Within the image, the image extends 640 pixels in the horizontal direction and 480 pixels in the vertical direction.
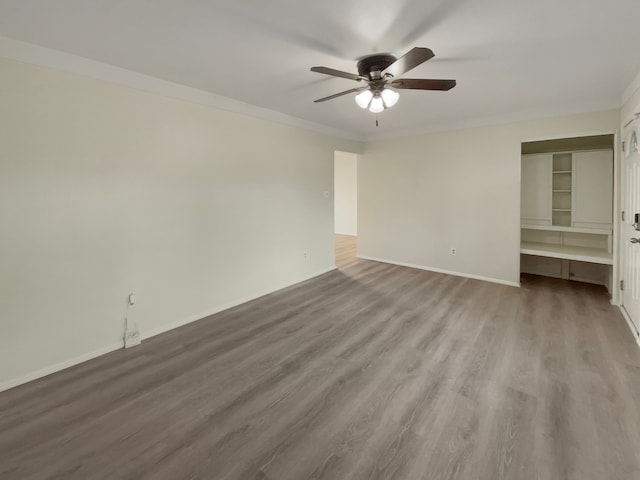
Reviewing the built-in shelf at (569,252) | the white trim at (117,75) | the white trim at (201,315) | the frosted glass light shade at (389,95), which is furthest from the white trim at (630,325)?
the white trim at (117,75)

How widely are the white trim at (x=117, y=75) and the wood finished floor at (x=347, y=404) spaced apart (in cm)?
243

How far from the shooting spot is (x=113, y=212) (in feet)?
8.99

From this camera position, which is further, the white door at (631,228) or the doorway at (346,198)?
the doorway at (346,198)

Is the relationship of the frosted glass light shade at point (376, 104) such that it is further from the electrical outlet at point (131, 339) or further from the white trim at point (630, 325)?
the white trim at point (630, 325)

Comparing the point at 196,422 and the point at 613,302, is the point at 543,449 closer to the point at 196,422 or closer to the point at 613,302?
the point at 196,422

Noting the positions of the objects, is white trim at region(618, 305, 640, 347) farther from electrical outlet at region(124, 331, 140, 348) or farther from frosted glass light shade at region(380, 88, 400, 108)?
electrical outlet at region(124, 331, 140, 348)

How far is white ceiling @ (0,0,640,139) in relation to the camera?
1.85 metres

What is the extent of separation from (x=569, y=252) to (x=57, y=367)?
19.9ft

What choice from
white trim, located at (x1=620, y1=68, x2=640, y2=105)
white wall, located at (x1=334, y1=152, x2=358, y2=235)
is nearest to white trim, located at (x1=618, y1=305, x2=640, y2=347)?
white trim, located at (x1=620, y1=68, x2=640, y2=105)

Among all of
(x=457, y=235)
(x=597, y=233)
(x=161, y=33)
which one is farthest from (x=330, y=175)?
(x=597, y=233)

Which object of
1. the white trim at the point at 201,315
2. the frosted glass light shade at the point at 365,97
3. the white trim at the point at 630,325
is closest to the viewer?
the frosted glass light shade at the point at 365,97

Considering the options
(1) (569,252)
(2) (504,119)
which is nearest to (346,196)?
(2) (504,119)

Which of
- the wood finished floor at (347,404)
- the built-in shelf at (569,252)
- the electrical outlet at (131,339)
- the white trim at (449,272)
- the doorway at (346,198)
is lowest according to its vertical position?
the wood finished floor at (347,404)

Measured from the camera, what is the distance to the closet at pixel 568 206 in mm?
4379
